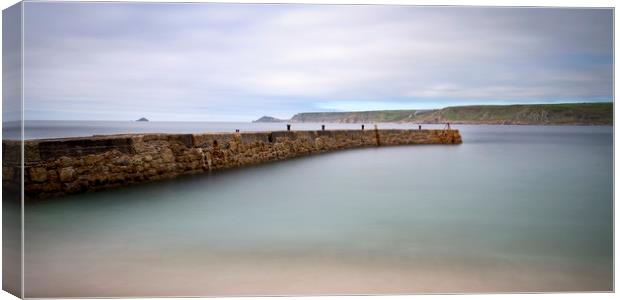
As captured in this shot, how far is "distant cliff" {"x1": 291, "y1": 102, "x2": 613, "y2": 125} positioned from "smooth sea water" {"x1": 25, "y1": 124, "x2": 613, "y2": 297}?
148 millimetres

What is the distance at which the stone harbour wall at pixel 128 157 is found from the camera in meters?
5.23

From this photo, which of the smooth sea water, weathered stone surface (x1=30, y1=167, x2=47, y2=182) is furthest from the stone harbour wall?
the smooth sea water

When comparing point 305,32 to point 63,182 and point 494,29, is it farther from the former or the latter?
point 63,182

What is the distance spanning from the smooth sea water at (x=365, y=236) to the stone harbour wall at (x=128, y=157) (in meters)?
0.33

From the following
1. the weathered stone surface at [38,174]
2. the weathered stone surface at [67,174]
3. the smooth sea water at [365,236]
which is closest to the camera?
the smooth sea water at [365,236]

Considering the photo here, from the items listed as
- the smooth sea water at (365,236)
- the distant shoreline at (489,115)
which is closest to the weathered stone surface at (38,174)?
the smooth sea water at (365,236)

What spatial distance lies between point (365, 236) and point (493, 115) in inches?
76.4

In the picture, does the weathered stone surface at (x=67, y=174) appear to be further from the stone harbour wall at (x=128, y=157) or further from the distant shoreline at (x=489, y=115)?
the distant shoreline at (x=489, y=115)

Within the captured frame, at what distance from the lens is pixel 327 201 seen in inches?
211

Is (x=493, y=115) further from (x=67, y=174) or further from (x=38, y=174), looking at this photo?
(x=38, y=174)

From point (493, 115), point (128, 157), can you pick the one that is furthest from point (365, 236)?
point (128, 157)

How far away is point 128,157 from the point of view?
675 centimetres

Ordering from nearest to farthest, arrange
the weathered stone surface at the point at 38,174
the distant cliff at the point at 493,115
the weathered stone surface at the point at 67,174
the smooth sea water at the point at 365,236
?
the smooth sea water at the point at 365,236
the distant cliff at the point at 493,115
the weathered stone surface at the point at 38,174
the weathered stone surface at the point at 67,174

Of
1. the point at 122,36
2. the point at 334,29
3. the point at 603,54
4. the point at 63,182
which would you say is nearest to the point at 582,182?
the point at 603,54
